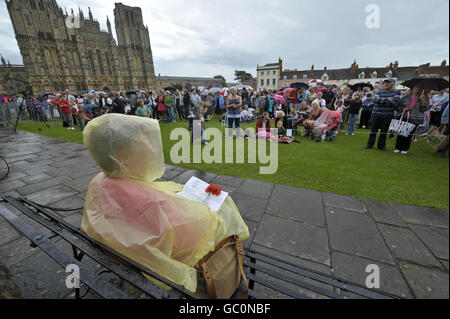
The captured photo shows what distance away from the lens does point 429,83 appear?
4586 millimetres

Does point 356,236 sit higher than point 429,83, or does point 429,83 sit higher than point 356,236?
point 429,83

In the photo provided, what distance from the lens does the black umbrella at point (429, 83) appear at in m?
4.26

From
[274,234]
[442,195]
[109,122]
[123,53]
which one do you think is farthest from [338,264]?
[123,53]

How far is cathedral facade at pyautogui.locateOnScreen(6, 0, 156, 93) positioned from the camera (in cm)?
3947

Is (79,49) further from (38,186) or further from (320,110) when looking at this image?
(320,110)

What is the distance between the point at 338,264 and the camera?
2.02 meters

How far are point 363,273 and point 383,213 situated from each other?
1.25m

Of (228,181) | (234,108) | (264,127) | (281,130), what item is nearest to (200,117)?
(234,108)

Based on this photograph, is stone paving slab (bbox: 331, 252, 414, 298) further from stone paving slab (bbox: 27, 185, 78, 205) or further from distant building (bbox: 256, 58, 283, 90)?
distant building (bbox: 256, 58, 283, 90)

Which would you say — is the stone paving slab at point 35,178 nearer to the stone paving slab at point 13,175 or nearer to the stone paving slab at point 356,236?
the stone paving slab at point 13,175

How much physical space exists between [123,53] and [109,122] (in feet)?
211

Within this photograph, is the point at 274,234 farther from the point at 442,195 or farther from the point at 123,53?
the point at 123,53

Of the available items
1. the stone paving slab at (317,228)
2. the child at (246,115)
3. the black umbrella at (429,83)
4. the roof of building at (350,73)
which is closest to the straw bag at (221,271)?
the stone paving slab at (317,228)

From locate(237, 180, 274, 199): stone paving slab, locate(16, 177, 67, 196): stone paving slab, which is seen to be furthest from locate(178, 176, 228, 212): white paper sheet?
locate(16, 177, 67, 196): stone paving slab
